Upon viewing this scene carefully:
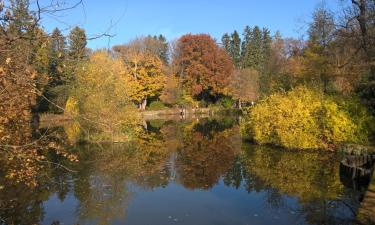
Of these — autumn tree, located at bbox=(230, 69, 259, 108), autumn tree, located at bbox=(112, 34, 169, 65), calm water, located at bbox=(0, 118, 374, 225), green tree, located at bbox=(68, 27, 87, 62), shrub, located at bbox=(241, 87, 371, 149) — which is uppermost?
autumn tree, located at bbox=(112, 34, 169, 65)

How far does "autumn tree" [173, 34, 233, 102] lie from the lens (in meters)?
56.6

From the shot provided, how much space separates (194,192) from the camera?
1267cm

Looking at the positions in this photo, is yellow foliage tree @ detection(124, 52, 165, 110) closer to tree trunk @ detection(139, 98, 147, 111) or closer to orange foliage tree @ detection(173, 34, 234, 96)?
tree trunk @ detection(139, 98, 147, 111)

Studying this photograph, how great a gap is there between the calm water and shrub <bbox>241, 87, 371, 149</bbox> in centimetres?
85

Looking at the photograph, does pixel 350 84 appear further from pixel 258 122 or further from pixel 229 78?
pixel 229 78

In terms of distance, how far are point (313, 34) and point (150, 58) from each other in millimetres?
27649

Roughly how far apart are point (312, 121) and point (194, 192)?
8516 millimetres

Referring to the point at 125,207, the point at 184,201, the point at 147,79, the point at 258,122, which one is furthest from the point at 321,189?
the point at 147,79

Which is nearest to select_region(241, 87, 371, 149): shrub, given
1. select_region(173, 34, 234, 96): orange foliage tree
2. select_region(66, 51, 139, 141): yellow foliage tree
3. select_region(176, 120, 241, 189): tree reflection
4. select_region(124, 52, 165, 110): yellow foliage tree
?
select_region(176, 120, 241, 189): tree reflection

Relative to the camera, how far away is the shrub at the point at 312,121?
1806 centimetres

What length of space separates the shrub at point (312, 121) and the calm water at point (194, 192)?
2.78 ft

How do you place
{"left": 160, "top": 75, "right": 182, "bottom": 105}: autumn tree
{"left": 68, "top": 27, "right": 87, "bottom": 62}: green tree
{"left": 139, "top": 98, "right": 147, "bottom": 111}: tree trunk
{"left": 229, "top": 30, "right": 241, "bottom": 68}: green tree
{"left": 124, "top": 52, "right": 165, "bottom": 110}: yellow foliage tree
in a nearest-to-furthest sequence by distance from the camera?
1. {"left": 68, "top": 27, "right": 87, "bottom": 62}: green tree
2. {"left": 124, "top": 52, "right": 165, "bottom": 110}: yellow foliage tree
3. {"left": 160, "top": 75, "right": 182, "bottom": 105}: autumn tree
4. {"left": 139, "top": 98, "right": 147, "bottom": 111}: tree trunk
5. {"left": 229, "top": 30, "right": 241, "bottom": 68}: green tree

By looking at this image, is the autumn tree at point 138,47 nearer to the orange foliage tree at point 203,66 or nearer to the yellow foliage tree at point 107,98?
the orange foliage tree at point 203,66

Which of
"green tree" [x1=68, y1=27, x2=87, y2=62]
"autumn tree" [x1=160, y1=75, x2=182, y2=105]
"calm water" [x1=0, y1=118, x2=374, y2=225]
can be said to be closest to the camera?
"green tree" [x1=68, y1=27, x2=87, y2=62]
